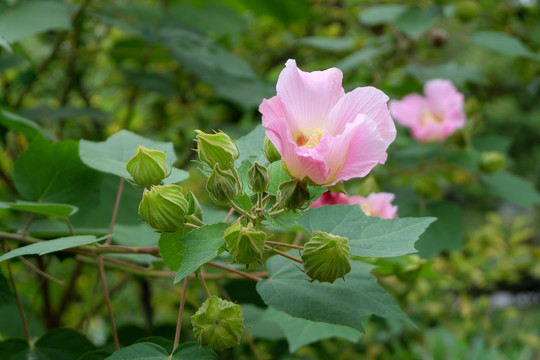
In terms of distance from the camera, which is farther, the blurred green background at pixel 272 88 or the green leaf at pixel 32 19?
the blurred green background at pixel 272 88

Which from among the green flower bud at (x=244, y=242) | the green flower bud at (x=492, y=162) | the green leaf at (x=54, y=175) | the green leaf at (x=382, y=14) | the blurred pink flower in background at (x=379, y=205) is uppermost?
the green flower bud at (x=244, y=242)

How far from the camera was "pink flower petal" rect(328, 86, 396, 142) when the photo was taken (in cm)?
50

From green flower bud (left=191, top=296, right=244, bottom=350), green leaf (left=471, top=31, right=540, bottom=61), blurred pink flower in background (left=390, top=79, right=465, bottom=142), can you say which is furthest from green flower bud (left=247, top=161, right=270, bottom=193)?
green leaf (left=471, top=31, right=540, bottom=61)

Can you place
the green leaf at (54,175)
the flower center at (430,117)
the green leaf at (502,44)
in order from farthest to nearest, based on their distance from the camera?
the green leaf at (502,44), the flower center at (430,117), the green leaf at (54,175)

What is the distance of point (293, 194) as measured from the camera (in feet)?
1.64

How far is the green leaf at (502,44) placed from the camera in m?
1.54

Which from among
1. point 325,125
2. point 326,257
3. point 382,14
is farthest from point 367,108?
point 382,14

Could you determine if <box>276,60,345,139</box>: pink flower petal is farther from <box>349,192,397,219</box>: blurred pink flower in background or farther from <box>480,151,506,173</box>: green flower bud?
<box>480,151,506,173</box>: green flower bud

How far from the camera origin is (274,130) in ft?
1.53

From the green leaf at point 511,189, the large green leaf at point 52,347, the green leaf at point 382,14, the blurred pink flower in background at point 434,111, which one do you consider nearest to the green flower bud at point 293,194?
the large green leaf at point 52,347

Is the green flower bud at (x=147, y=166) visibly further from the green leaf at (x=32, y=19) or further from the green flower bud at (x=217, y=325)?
the green leaf at (x=32, y=19)

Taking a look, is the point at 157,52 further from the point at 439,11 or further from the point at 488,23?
the point at 488,23

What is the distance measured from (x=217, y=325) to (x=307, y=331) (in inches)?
11.6

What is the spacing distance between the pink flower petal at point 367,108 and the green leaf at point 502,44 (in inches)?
49.5
